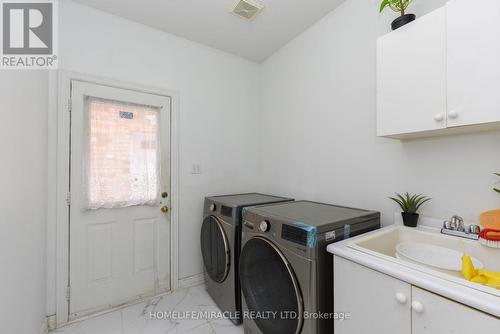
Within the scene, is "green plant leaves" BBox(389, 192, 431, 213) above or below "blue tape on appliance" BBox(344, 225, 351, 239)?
above

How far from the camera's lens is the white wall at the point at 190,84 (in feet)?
6.11

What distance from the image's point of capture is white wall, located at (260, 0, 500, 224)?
122cm

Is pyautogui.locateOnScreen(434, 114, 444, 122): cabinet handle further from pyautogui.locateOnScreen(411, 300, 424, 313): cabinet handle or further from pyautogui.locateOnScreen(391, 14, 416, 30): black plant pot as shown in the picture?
pyautogui.locateOnScreen(411, 300, 424, 313): cabinet handle

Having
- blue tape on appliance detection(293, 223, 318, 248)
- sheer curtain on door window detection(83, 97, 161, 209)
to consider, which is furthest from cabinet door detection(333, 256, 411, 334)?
sheer curtain on door window detection(83, 97, 161, 209)

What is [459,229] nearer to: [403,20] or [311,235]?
[311,235]

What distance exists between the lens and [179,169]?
226cm

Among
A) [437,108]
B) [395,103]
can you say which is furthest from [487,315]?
[395,103]

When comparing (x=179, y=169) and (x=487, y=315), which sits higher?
(x=179, y=169)

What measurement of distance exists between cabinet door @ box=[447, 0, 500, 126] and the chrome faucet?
0.56m

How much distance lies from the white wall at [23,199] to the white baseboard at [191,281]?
1.05 meters

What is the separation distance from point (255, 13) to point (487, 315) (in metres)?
2.30

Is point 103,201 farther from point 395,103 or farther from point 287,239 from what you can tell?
point 395,103

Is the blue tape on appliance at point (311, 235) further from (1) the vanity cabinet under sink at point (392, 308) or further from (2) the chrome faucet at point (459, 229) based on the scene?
(2) the chrome faucet at point (459, 229)

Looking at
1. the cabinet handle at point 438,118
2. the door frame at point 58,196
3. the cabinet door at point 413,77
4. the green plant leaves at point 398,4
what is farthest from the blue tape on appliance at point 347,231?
the door frame at point 58,196
